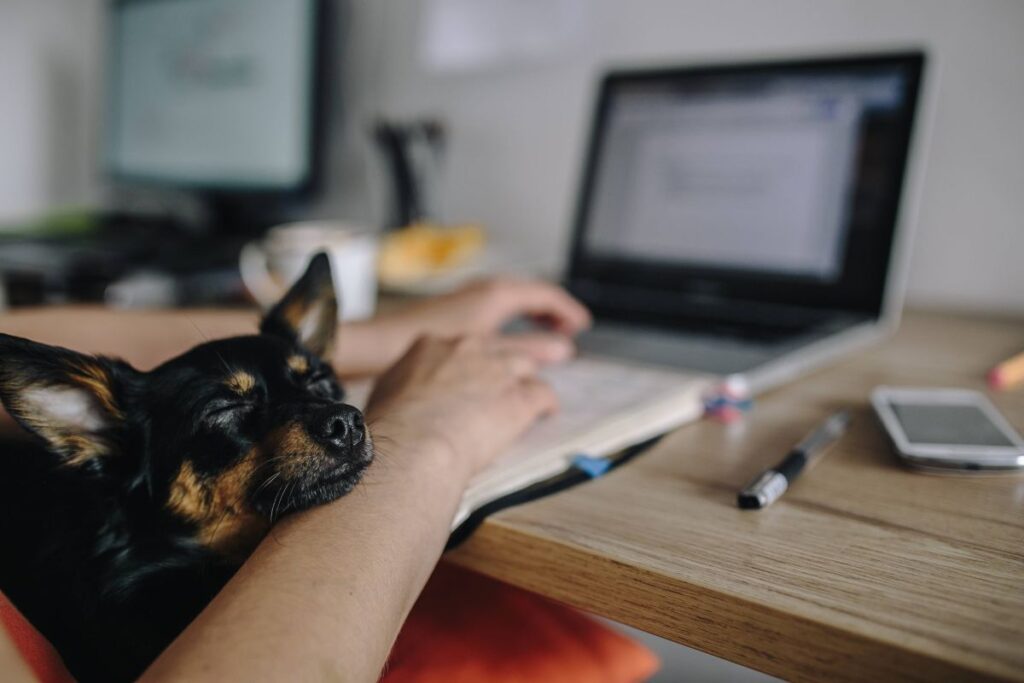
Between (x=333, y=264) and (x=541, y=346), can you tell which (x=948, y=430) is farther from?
(x=333, y=264)

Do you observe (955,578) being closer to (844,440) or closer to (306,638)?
(844,440)

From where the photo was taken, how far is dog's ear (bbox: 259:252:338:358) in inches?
22.1

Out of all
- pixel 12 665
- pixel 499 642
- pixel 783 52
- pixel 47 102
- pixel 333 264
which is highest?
pixel 783 52

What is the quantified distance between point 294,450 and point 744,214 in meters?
0.67

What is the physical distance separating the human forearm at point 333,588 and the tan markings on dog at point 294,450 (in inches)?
1.1

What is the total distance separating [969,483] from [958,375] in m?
0.29

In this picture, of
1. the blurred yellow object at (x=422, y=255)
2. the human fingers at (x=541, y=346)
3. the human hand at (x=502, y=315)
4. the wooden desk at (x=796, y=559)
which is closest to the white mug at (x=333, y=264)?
the blurred yellow object at (x=422, y=255)

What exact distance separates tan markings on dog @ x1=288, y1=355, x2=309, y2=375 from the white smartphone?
41 cm

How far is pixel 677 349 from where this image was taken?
0.79 meters

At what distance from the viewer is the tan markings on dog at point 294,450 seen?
0.44 meters

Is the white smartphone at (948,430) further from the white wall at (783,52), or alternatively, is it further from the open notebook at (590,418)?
the white wall at (783,52)

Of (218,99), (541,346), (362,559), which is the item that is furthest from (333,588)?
(218,99)

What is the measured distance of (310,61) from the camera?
4.73ft

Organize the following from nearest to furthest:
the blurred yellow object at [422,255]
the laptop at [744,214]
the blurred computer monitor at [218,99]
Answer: the laptop at [744,214]
the blurred yellow object at [422,255]
the blurred computer monitor at [218,99]
